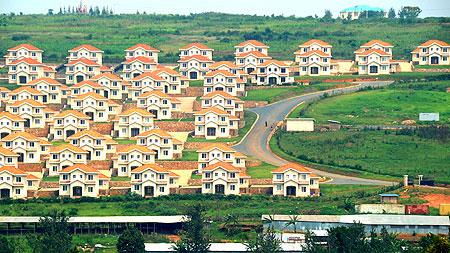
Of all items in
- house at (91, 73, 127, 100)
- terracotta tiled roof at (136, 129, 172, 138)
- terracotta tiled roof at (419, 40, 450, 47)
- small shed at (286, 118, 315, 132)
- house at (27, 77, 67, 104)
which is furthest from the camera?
terracotta tiled roof at (419, 40, 450, 47)

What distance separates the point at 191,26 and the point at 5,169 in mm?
51958

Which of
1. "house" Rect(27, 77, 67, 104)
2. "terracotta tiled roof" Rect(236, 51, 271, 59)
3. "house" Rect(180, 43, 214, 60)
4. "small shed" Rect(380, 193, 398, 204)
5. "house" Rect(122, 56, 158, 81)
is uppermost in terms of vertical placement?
"house" Rect(180, 43, 214, 60)

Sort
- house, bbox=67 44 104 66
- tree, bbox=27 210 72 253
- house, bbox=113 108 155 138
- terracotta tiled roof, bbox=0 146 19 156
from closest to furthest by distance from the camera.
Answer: tree, bbox=27 210 72 253 → terracotta tiled roof, bbox=0 146 19 156 → house, bbox=113 108 155 138 → house, bbox=67 44 104 66

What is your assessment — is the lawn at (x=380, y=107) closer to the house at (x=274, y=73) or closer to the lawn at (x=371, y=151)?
the lawn at (x=371, y=151)

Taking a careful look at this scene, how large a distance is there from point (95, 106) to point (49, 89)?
538 centimetres

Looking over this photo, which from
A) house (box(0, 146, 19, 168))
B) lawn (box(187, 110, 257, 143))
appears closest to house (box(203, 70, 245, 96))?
lawn (box(187, 110, 257, 143))

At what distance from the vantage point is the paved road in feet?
274

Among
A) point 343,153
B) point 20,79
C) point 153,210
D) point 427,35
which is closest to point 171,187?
point 153,210

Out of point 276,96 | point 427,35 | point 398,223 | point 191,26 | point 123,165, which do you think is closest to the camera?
point 398,223

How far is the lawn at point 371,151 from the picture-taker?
275 feet

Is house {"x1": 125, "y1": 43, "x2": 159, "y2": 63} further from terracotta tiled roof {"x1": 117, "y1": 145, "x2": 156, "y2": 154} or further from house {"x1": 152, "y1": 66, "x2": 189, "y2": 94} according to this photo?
terracotta tiled roof {"x1": 117, "y1": 145, "x2": 156, "y2": 154}

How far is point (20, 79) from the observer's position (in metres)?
107

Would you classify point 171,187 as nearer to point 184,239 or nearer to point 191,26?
point 184,239

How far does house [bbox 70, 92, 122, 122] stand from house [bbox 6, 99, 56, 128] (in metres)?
2.14
